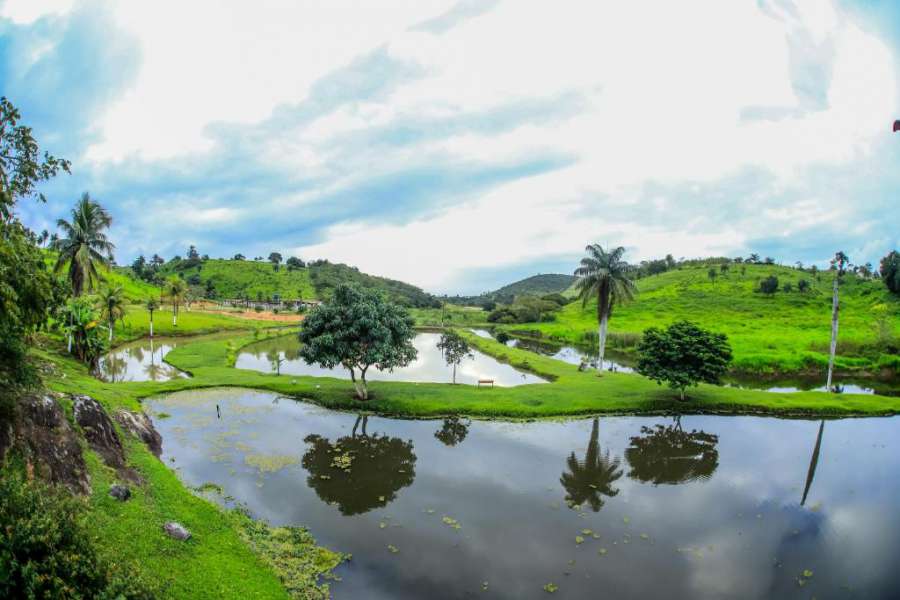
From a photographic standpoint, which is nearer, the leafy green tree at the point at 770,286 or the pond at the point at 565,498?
the pond at the point at 565,498

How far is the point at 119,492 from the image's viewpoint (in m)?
13.9

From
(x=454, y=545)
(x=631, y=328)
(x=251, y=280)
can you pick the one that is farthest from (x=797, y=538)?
(x=251, y=280)

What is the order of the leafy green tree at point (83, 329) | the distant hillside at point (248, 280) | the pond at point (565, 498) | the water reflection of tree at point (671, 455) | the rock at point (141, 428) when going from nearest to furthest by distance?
the pond at point (565, 498)
the rock at point (141, 428)
the water reflection of tree at point (671, 455)
the leafy green tree at point (83, 329)
the distant hillside at point (248, 280)

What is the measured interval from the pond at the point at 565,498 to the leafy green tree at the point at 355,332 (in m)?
4.16

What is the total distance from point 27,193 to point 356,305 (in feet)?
64.4

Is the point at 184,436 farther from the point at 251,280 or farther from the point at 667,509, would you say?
the point at 251,280

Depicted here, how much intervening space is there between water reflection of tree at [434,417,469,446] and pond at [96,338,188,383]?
1162 inches

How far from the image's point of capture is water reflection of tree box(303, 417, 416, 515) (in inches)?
743

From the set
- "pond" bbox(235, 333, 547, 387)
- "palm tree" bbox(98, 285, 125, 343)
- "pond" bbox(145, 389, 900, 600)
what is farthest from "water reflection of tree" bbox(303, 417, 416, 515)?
"palm tree" bbox(98, 285, 125, 343)

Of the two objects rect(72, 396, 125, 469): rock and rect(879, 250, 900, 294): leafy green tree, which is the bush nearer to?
rect(72, 396, 125, 469): rock

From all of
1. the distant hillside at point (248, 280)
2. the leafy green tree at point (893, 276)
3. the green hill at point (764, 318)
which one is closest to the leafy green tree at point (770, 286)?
the green hill at point (764, 318)

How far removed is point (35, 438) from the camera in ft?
41.0

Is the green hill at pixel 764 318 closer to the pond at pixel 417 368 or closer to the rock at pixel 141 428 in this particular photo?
the pond at pixel 417 368

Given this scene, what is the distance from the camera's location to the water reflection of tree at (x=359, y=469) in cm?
1888
